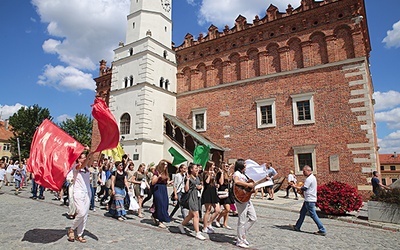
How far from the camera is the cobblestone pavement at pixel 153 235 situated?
208 inches

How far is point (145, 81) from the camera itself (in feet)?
67.7

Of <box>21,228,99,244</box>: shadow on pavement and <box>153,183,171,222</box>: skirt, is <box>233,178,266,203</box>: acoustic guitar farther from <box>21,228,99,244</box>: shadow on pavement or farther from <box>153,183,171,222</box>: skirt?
<box>21,228,99,244</box>: shadow on pavement

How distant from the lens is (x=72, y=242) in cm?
527

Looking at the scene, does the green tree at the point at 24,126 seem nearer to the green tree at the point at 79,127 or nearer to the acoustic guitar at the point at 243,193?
the green tree at the point at 79,127

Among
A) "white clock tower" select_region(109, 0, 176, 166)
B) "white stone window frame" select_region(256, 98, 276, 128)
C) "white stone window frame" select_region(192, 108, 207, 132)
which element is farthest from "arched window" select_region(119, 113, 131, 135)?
"white stone window frame" select_region(256, 98, 276, 128)

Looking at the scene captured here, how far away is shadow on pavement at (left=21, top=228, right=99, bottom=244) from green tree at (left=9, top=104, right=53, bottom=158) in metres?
32.7

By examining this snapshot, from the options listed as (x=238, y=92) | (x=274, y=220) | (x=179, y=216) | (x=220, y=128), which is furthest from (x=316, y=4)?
(x=179, y=216)

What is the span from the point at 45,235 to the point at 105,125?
2.80 m

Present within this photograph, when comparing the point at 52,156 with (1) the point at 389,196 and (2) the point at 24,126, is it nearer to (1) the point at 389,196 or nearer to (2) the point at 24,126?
(1) the point at 389,196

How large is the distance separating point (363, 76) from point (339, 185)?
902cm

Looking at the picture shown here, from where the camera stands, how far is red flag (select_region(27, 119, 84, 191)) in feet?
18.0

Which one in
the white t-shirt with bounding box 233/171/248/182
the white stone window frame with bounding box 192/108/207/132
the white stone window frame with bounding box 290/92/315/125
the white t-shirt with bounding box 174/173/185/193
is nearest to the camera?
the white t-shirt with bounding box 233/171/248/182

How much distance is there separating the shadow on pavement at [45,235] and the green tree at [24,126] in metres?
32.7

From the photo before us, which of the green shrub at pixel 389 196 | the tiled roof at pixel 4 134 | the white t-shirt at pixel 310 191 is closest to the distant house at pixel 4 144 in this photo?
the tiled roof at pixel 4 134
